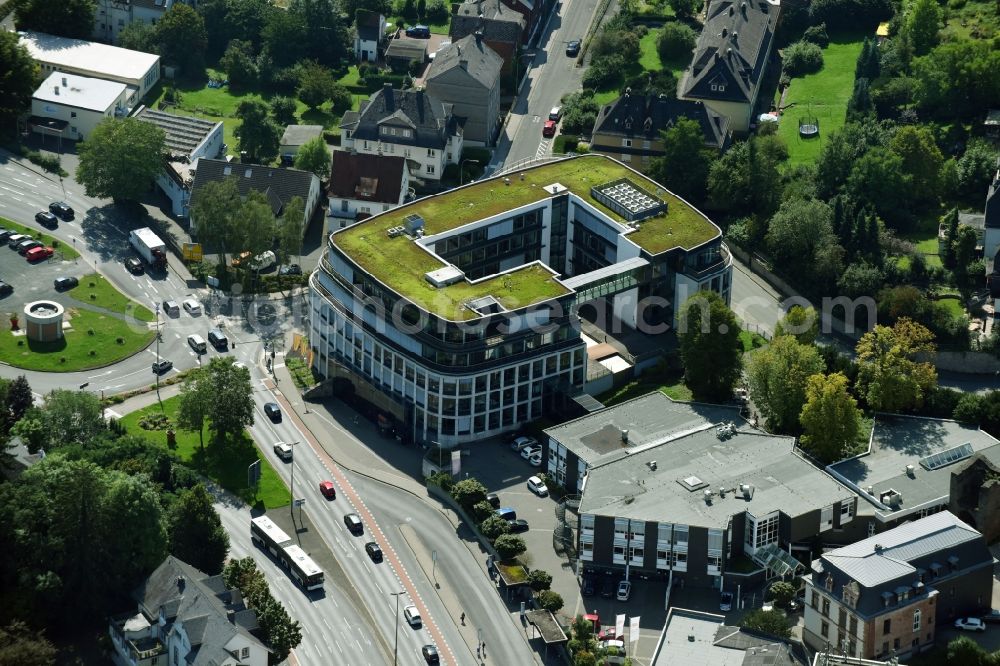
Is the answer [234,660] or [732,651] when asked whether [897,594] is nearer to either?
[732,651]

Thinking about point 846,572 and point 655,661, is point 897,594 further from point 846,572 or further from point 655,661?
point 655,661

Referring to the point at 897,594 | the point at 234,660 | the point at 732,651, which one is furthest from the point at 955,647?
the point at 234,660

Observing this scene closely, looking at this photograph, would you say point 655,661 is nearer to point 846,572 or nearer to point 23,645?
point 846,572

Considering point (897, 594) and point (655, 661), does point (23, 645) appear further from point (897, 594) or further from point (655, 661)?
point (897, 594)

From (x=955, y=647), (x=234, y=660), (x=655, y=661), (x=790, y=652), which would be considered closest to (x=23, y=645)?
(x=234, y=660)

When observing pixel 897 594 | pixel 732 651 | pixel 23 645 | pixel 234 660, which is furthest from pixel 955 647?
pixel 23 645
